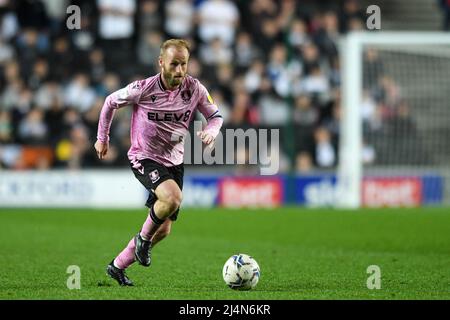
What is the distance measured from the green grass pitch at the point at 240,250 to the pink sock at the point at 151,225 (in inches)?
15.9

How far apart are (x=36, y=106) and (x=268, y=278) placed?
38.3ft

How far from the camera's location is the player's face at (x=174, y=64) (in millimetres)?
7590

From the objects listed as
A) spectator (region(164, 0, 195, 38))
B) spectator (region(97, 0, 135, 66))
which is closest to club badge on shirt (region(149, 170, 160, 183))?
spectator (region(97, 0, 135, 66))

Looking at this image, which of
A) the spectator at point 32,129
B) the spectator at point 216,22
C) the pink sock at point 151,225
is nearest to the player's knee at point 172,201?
the pink sock at point 151,225

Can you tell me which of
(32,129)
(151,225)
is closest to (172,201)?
(151,225)

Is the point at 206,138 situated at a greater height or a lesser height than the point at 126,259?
greater

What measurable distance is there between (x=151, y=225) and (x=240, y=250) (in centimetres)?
361

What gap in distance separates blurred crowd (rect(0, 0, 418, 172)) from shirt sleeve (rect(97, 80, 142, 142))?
1061 centimetres

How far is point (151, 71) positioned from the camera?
19688mm

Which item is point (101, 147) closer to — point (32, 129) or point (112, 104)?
point (112, 104)

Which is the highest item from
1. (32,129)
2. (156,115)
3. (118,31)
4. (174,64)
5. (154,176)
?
(118,31)

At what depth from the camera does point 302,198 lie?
1919 cm

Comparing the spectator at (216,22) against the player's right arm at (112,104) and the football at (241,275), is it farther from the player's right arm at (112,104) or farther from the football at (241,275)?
the football at (241,275)
